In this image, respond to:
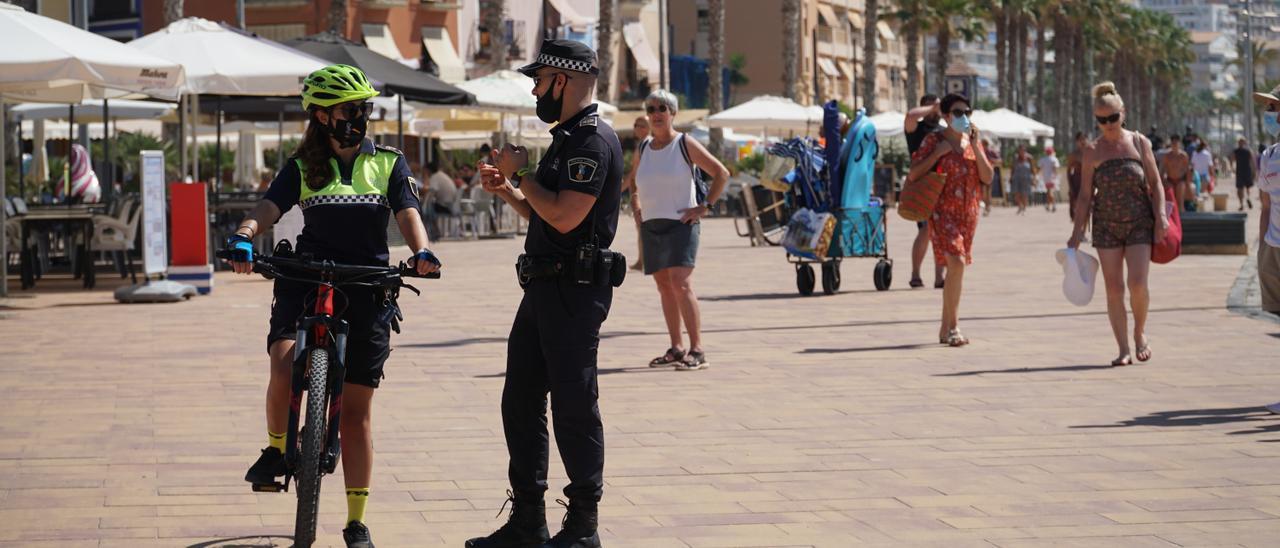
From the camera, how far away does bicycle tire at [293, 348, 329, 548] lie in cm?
546

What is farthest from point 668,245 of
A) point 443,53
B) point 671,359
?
point 443,53

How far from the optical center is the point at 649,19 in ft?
272

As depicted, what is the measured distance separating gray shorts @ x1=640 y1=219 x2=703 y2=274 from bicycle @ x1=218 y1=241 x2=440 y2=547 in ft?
17.1

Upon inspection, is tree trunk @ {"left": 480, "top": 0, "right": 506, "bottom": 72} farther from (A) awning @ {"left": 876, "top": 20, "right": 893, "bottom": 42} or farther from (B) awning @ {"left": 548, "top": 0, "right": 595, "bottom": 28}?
(A) awning @ {"left": 876, "top": 20, "right": 893, "bottom": 42}

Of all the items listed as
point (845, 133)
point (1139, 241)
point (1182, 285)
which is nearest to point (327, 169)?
point (1139, 241)

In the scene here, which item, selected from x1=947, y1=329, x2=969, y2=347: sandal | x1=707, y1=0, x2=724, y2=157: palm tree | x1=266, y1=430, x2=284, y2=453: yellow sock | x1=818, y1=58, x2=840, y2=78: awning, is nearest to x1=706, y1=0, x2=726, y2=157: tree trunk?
x1=707, y1=0, x2=724, y2=157: palm tree

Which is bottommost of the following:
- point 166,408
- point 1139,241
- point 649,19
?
point 166,408

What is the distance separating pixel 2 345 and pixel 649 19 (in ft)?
234

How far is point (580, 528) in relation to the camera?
226 inches

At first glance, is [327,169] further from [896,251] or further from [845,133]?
[896,251]

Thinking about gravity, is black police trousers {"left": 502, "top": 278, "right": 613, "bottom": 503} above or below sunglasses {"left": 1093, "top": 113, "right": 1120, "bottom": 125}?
below

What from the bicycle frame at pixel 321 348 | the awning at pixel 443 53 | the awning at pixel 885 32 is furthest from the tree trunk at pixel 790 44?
the awning at pixel 885 32

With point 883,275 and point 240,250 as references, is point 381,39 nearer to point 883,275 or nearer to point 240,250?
point 883,275

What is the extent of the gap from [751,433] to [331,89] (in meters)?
3.26
